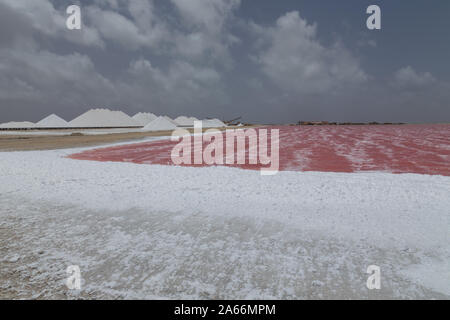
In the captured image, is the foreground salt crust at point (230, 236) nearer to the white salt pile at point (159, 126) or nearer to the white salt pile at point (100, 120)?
the white salt pile at point (159, 126)

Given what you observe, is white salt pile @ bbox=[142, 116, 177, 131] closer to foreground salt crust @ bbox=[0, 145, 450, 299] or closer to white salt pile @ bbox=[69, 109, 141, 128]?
white salt pile @ bbox=[69, 109, 141, 128]

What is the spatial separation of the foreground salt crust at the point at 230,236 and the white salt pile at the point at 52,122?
89.8 m

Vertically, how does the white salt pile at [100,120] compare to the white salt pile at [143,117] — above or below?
below

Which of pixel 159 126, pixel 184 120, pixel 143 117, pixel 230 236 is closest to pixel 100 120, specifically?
pixel 143 117

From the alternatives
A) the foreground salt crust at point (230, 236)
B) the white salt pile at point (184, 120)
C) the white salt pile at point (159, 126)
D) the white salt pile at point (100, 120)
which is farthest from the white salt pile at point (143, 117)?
the foreground salt crust at point (230, 236)

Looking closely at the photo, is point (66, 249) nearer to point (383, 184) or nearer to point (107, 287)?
point (107, 287)

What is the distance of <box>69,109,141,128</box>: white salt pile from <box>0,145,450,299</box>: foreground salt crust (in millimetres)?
76138

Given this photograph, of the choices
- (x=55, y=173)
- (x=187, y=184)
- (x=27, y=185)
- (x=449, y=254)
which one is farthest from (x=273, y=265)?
(x=55, y=173)

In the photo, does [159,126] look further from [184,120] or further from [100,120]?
[184,120]

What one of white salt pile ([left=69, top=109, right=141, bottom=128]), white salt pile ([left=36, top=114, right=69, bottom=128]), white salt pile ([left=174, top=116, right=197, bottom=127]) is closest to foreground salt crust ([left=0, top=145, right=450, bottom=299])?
white salt pile ([left=69, top=109, right=141, bottom=128])

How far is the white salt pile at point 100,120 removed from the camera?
7662 centimetres

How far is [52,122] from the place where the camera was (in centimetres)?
8494

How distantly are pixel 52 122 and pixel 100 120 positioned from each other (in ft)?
66.9

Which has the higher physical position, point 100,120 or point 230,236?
point 100,120
